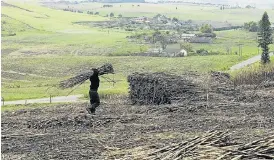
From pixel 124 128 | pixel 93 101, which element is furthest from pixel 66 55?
pixel 124 128

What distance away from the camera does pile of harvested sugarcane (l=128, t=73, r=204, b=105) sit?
61.3 ft

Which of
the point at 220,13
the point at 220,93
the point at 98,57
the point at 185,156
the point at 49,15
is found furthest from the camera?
the point at 220,13

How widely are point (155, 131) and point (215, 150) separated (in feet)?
14.7

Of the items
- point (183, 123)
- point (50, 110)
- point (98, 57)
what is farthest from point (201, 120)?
point (98, 57)

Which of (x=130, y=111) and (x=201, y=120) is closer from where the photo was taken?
(x=201, y=120)

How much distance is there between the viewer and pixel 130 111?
17.3 meters

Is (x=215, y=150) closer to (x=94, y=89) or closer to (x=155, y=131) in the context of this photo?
(x=155, y=131)

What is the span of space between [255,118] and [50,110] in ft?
26.6

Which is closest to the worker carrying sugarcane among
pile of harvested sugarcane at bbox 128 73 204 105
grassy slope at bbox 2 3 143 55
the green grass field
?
pile of harvested sugarcane at bbox 128 73 204 105

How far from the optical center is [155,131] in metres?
13.2

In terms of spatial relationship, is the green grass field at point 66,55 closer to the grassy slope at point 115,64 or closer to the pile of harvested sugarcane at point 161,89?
the grassy slope at point 115,64

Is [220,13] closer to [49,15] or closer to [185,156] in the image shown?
[49,15]

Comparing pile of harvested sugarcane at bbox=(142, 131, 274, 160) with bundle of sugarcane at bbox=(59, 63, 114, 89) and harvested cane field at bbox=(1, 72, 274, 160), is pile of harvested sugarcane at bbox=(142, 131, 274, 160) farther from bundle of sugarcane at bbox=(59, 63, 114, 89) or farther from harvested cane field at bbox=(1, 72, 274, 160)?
bundle of sugarcane at bbox=(59, 63, 114, 89)

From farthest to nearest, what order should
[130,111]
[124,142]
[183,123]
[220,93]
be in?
[220,93]
[130,111]
[183,123]
[124,142]
